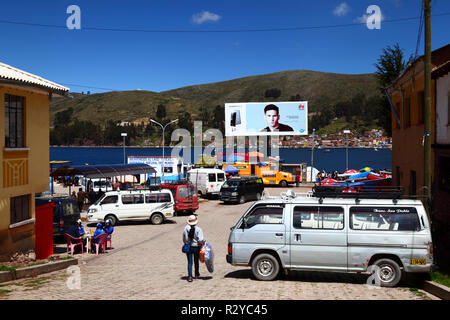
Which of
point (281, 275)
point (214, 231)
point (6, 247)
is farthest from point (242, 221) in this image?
point (214, 231)

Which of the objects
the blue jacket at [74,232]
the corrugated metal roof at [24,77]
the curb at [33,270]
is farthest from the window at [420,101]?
the curb at [33,270]

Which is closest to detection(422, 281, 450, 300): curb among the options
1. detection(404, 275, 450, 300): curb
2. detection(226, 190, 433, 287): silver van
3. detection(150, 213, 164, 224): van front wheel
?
detection(404, 275, 450, 300): curb

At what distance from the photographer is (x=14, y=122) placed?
45.5ft

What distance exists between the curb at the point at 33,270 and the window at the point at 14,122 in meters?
3.83

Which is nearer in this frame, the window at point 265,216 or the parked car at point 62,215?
the window at point 265,216

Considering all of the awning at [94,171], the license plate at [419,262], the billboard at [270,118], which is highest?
the billboard at [270,118]

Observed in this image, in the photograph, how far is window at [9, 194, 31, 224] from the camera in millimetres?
13906

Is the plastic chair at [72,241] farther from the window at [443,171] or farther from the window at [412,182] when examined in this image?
the window at [412,182]

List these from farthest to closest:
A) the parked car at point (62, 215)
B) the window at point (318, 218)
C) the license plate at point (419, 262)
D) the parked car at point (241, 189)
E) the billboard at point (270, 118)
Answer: the billboard at point (270, 118), the parked car at point (241, 189), the parked car at point (62, 215), the window at point (318, 218), the license plate at point (419, 262)

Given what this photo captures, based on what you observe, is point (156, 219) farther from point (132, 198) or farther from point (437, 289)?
point (437, 289)

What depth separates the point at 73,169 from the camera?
106 ft

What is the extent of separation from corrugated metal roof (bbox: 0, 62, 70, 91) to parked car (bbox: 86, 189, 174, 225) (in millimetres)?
10898

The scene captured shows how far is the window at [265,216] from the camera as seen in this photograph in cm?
1153
